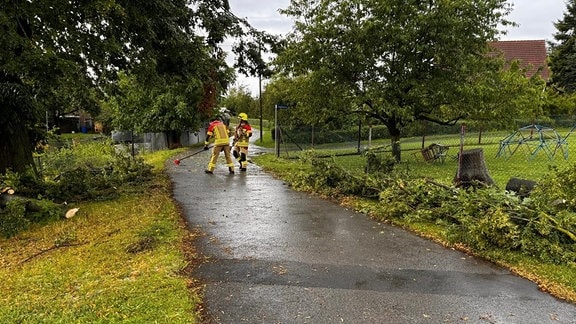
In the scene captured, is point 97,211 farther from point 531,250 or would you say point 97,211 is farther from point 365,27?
point 365,27

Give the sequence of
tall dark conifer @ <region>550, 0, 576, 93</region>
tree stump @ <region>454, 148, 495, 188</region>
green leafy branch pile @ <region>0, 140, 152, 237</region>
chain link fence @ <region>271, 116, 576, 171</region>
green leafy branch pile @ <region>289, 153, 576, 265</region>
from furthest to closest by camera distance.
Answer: tall dark conifer @ <region>550, 0, 576, 93</region>, chain link fence @ <region>271, 116, 576, 171</region>, tree stump @ <region>454, 148, 495, 188</region>, green leafy branch pile @ <region>0, 140, 152, 237</region>, green leafy branch pile @ <region>289, 153, 576, 265</region>

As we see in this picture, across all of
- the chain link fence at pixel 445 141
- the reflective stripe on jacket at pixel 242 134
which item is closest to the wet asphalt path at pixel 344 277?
the chain link fence at pixel 445 141

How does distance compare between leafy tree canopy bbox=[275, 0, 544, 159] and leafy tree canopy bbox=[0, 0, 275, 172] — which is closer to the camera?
leafy tree canopy bbox=[0, 0, 275, 172]

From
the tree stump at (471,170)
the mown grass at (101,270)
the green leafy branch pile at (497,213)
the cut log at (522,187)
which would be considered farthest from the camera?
the tree stump at (471,170)

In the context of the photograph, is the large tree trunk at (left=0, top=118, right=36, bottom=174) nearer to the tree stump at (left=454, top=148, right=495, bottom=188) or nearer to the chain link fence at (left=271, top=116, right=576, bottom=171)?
the chain link fence at (left=271, top=116, right=576, bottom=171)

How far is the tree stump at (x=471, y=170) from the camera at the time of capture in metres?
8.03

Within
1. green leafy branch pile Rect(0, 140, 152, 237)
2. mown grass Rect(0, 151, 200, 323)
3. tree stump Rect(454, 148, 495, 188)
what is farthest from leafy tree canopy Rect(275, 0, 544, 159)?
mown grass Rect(0, 151, 200, 323)

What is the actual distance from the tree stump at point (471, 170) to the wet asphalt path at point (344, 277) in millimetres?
2108

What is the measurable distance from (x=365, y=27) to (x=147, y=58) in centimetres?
638

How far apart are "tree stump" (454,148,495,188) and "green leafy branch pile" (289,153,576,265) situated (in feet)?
2.96

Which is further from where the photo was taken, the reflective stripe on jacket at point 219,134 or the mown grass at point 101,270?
the reflective stripe on jacket at point 219,134

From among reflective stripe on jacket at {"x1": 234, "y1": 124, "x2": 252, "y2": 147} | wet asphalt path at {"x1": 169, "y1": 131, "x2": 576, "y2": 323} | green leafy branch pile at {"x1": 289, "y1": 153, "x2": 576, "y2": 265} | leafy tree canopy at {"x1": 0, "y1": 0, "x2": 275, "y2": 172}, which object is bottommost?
wet asphalt path at {"x1": 169, "y1": 131, "x2": 576, "y2": 323}

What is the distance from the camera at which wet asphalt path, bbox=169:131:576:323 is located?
154 inches

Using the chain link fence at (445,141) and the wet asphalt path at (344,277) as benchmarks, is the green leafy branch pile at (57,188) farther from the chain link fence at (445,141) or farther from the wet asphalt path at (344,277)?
the chain link fence at (445,141)
